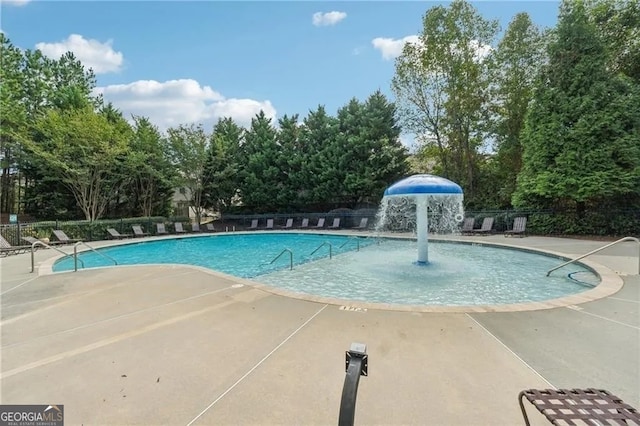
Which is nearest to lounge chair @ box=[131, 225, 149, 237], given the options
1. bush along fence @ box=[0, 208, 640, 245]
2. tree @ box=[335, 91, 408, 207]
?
bush along fence @ box=[0, 208, 640, 245]

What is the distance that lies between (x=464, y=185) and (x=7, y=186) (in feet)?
103

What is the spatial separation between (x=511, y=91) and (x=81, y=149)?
2319 centimetres

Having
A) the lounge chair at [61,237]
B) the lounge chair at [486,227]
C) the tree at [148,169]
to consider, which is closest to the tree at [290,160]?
the tree at [148,169]

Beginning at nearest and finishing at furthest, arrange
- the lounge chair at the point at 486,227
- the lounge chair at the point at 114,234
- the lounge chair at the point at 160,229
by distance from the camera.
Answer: the lounge chair at the point at 486,227
the lounge chair at the point at 114,234
the lounge chair at the point at 160,229

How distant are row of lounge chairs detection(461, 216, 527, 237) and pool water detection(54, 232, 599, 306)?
2960 mm

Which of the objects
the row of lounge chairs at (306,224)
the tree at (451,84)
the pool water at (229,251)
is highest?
the tree at (451,84)

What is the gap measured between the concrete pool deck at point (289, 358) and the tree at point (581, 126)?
866cm

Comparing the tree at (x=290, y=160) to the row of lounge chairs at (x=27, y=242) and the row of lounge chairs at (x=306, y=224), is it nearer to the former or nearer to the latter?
the row of lounge chairs at (x=306, y=224)

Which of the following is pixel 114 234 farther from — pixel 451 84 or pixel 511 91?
pixel 511 91

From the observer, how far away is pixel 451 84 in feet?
57.1

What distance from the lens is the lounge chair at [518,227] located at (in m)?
13.3

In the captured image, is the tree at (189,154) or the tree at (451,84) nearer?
the tree at (451,84)

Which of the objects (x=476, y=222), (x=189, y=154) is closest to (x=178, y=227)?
(x=189, y=154)

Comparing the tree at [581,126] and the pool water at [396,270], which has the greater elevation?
the tree at [581,126]
